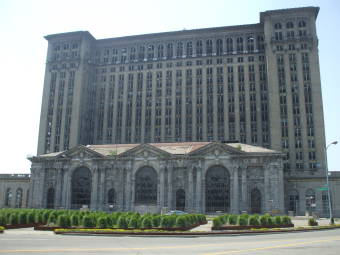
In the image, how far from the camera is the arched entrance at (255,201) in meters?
73.9

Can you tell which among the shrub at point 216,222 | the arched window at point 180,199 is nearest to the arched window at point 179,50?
the arched window at point 180,199

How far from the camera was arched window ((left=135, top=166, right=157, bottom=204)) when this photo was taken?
7819cm

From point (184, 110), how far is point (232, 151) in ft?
152

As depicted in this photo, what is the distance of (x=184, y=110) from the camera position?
120m

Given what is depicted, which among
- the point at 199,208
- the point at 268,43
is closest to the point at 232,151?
the point at 199,208

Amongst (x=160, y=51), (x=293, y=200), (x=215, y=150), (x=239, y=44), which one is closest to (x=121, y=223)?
(x=215, y=150)

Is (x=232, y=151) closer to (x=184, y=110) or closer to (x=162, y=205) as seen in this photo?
(x=162, y=205)

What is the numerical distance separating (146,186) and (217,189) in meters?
16.1

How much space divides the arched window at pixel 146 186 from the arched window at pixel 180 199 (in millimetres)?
5077

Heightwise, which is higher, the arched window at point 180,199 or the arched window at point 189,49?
the arched window at point 189,49

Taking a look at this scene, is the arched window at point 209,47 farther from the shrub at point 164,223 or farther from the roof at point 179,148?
the shrub at point 164,223

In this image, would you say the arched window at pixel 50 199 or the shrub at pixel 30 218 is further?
the arched window at pixel 50 199

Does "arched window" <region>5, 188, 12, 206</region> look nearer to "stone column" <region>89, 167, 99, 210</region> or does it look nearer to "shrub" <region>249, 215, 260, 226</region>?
"stone column" <region>89, 167, 99, 210</region>

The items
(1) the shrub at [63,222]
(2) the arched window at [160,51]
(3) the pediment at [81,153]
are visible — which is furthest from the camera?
(2) the arched window at [160,51]
